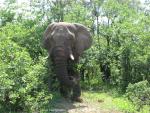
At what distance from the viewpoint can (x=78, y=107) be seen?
15.8 metres

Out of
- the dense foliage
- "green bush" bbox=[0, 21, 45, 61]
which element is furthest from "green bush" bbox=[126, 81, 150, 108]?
"green bush" bbox=[0, 21, 45, 61]

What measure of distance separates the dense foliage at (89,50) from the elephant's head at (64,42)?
2.33 ft

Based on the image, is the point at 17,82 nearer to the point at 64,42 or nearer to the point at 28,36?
the point at 64,42

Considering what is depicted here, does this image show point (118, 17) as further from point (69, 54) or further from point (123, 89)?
point (69, 54)

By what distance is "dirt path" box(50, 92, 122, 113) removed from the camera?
49.2ft

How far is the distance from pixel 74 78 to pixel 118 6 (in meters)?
11.6

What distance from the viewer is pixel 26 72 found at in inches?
551

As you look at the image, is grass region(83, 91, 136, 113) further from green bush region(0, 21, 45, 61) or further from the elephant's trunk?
green bush region(0, 21, 45, 61)

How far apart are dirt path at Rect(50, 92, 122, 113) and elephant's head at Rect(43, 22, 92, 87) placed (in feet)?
2.98

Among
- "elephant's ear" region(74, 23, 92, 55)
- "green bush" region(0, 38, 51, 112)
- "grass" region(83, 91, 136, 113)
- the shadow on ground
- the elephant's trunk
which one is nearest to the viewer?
"green bush" region(0, 38, 51, 112)

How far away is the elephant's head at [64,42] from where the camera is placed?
1623 centimetres

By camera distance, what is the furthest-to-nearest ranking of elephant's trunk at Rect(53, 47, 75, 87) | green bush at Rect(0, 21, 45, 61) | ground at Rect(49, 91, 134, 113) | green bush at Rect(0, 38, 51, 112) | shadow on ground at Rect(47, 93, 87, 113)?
1. green bush at Rect(0, 21, 45, 61)
2. elephant's trunk at Rect(53, 47, 75, 87)
3. ground at Rect(49, 91, 134, 113)
4. shadow on ground at Rect(47, 93, 87, 113)
5. green bush at Rect(0, 38, 51, 112)

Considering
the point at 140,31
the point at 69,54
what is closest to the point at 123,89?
the point at 140,31

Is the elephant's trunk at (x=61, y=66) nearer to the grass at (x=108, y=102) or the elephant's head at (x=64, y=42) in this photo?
the elephant's head at (x=64, y=42)
